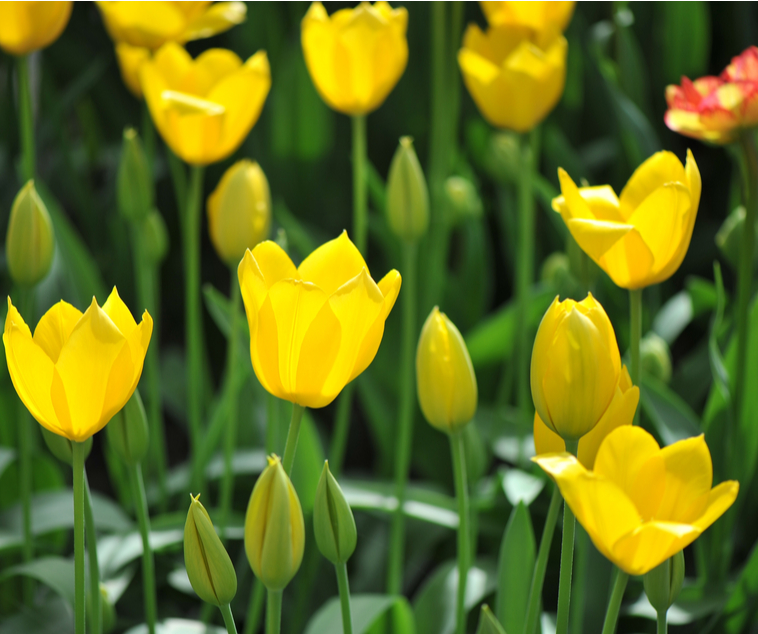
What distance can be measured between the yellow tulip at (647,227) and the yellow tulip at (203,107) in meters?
0.38

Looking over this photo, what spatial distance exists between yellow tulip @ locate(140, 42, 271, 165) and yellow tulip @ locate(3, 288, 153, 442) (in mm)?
383

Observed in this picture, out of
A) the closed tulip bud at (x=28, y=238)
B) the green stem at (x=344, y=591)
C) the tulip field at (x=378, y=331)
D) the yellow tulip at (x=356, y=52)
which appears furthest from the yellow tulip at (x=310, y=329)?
the yellow tulip at (x=356, y=52)

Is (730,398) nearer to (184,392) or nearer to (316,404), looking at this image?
(316,404)

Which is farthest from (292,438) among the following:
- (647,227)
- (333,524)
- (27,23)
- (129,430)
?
(27,23)

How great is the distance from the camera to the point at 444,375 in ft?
1.84

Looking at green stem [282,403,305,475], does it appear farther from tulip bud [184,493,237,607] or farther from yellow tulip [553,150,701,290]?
yellow tulip [553,150,701,290]

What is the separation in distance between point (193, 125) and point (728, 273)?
1009mm

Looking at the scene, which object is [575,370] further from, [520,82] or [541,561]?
[520,82]

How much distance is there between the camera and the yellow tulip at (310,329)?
1.45 ft

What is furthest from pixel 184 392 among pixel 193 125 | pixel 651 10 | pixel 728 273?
pixel 651 10

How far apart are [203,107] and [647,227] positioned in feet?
1.45

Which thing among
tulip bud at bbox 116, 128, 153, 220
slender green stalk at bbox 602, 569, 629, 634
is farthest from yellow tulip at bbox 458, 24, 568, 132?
slender green stalk at bbox 602, 569, 629, 634

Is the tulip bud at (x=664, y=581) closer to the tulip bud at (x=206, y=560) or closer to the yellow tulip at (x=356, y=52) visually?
the tulip bud at (x=206, y=560)

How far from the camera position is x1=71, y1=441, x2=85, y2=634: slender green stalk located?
44 cm
